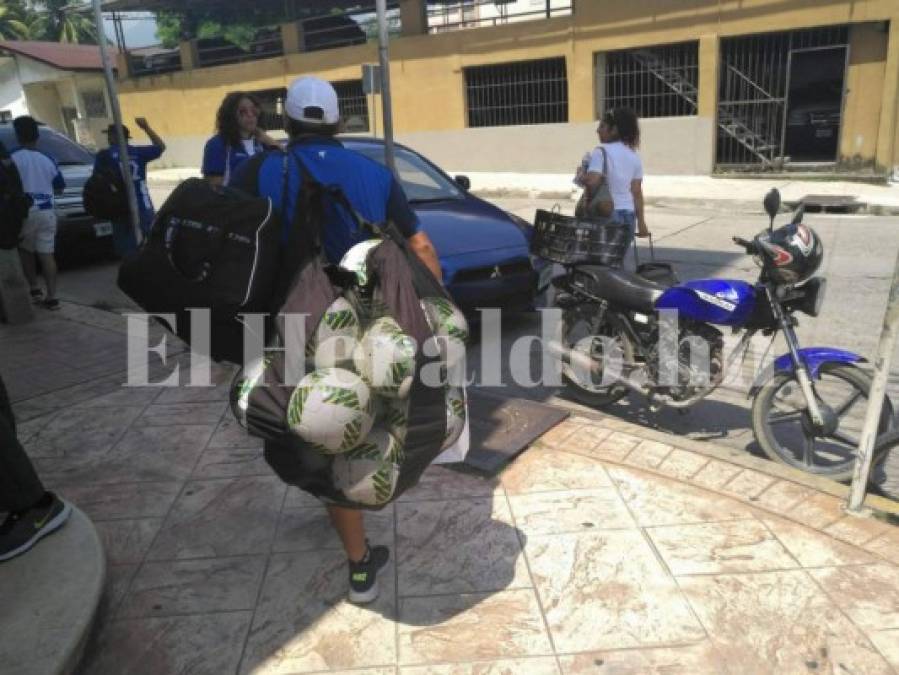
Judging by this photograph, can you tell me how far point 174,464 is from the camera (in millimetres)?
3863

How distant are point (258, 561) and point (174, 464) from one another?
3.52ft

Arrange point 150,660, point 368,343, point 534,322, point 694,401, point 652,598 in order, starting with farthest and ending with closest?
point 534,322
point 694,401
point 652,598
point 150,660
point 368,343

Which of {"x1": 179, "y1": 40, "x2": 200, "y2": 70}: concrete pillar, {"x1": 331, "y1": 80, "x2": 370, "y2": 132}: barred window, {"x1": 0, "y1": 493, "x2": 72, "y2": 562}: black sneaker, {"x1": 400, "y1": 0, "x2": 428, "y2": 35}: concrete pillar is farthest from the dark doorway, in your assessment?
{"x1": 179, "y1": 40, "x2": 200, "y2": 70}: concrete pillar

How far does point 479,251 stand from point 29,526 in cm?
354

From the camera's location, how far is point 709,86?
14.1 meters

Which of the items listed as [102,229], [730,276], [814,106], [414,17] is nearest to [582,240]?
[730,276]

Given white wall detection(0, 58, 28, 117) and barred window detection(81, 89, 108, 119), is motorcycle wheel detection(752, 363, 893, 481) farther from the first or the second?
white wall detection(0, 58, 28, 117)

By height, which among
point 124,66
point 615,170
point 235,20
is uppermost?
point 235,20

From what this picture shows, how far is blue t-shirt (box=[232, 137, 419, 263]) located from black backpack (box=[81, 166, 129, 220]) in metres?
4.87

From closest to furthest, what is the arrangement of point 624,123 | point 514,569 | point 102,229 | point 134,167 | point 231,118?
1. point 514,569
2. point 231,118
3. point 624,123
4. point 134,167
5. point 102,229

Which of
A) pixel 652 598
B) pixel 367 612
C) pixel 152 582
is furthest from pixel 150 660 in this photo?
pixel 652 598

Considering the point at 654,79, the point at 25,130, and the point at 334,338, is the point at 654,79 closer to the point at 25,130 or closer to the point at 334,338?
the point at 25,130

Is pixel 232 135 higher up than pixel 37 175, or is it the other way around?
pixel 232 135

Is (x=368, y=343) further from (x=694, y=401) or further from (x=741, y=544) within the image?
(x=694, y=401)
